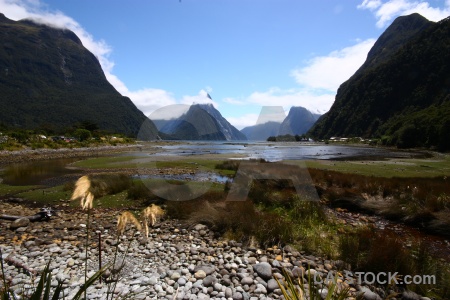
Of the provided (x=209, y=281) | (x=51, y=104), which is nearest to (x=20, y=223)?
(x=209, y=281)

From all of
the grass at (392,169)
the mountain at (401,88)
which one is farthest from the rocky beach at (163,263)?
the mountain at (401,88)

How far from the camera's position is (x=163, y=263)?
6887 millimetres

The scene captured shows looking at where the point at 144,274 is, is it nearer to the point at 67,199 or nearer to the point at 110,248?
the point at 110,248

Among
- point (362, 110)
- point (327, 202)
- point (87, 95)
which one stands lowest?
point (327, 202)

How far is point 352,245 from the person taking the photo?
6.96 m

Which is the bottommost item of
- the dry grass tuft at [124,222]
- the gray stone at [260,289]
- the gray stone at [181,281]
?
the gray stone at [260,289]

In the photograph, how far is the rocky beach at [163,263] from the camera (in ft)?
18.3

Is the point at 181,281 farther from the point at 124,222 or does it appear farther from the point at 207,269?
the point at 124,222

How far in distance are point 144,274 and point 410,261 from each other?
646 centimetres

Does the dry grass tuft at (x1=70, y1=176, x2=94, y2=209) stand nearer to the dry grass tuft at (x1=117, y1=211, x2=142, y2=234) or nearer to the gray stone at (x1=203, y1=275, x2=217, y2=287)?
the dry grass tuft at (x1=117, y1=211, x2=142, y2=234)

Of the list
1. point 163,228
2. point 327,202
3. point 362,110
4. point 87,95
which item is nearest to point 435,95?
point 362,110

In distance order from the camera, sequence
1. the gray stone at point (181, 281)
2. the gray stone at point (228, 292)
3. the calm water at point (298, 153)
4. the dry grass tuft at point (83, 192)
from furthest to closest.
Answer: the calm water at point (298, 153) → the gray stone at point (181, 281) → the gray stone at point (228, 292) → the dry grass tuft at point (83, 192)

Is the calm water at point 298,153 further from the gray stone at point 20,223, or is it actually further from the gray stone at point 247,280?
the gray stone at point 247,280

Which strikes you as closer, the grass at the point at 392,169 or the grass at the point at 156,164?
the grass at the point at 392,169
